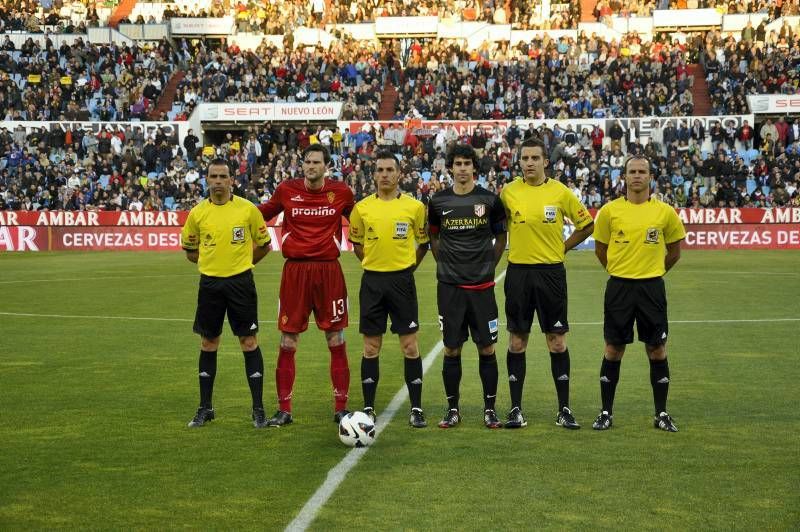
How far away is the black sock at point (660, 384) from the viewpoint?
901cm

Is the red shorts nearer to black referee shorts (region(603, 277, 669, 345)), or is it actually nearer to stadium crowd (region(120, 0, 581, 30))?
black referee shorts (region(603, 277, 669, 345))

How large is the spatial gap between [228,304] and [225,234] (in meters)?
0.58

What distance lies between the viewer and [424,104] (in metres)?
44.0

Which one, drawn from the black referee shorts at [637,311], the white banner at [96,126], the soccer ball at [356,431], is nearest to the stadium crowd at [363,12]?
the white banner at [96,126]

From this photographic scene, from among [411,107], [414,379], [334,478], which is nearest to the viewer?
[334,478]

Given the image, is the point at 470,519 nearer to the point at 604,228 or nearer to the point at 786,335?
the point at 604,228

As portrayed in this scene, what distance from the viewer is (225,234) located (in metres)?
9.41

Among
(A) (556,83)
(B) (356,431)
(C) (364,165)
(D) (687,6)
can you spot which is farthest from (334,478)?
(D) (687,6)

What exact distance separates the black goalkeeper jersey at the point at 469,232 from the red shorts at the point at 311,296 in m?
0.90

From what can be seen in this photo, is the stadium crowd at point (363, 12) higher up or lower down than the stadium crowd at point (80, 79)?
higher up

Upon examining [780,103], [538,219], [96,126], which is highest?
[780,103]

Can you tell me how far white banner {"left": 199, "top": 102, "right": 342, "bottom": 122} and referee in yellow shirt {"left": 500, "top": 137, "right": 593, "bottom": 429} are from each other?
35759 millimetres

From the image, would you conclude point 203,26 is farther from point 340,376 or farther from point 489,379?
point 489,379

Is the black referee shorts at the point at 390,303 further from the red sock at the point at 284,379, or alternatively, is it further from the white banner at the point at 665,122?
the white banner at the point at 665,122
